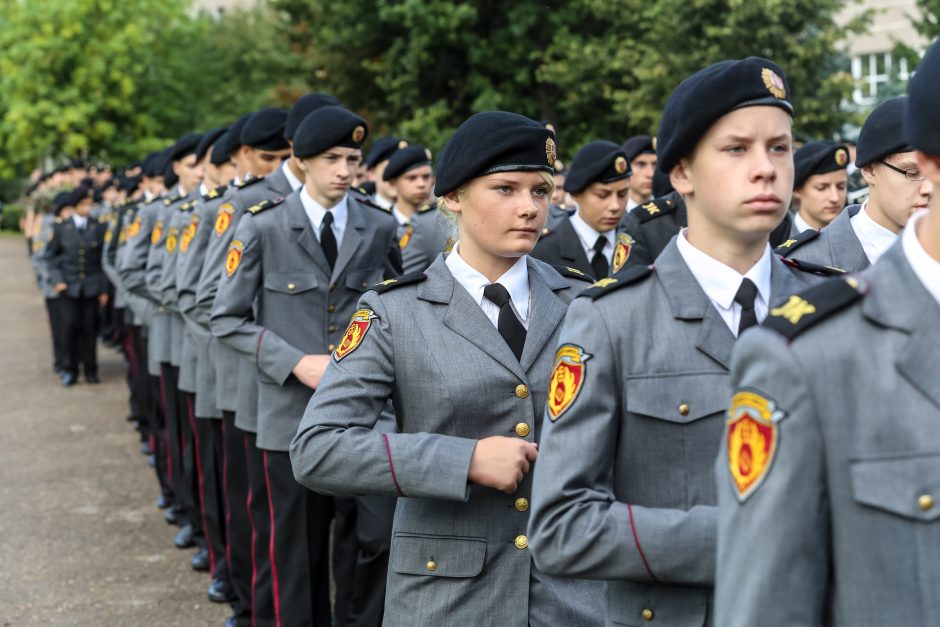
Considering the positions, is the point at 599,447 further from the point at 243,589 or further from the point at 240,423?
the point at 243,589

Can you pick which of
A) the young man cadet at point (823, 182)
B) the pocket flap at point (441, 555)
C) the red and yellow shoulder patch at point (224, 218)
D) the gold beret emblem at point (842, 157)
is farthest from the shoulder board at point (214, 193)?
the pocket flap at point (441, 555)

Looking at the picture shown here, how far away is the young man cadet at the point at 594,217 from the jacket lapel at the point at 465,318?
3.92 metres

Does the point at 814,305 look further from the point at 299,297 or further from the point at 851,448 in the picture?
the point at 299,297

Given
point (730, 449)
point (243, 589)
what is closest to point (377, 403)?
point (730, 449)

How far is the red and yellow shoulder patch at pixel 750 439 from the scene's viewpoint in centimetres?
192

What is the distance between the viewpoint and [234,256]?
223 inches

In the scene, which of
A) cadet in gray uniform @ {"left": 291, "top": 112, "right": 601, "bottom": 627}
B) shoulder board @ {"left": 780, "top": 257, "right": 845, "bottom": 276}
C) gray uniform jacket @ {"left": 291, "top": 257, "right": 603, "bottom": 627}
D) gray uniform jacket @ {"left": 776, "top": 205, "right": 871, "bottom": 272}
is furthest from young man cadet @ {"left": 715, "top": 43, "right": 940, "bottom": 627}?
gray uniform jacket @ {"left": 776, "top": 205, "right": 871, "bottom": 272}

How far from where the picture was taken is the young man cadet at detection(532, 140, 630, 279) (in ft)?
24.7

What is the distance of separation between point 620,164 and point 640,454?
511cm

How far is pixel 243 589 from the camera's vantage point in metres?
6.55

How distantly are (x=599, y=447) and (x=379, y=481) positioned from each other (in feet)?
2.88

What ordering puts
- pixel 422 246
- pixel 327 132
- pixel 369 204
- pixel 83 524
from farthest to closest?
pixel 83 524, pixel 422 246, pixel 369 204, pixel 327 132

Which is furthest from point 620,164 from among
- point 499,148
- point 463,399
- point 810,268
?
point 810,268

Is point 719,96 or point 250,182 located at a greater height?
point 250,182
